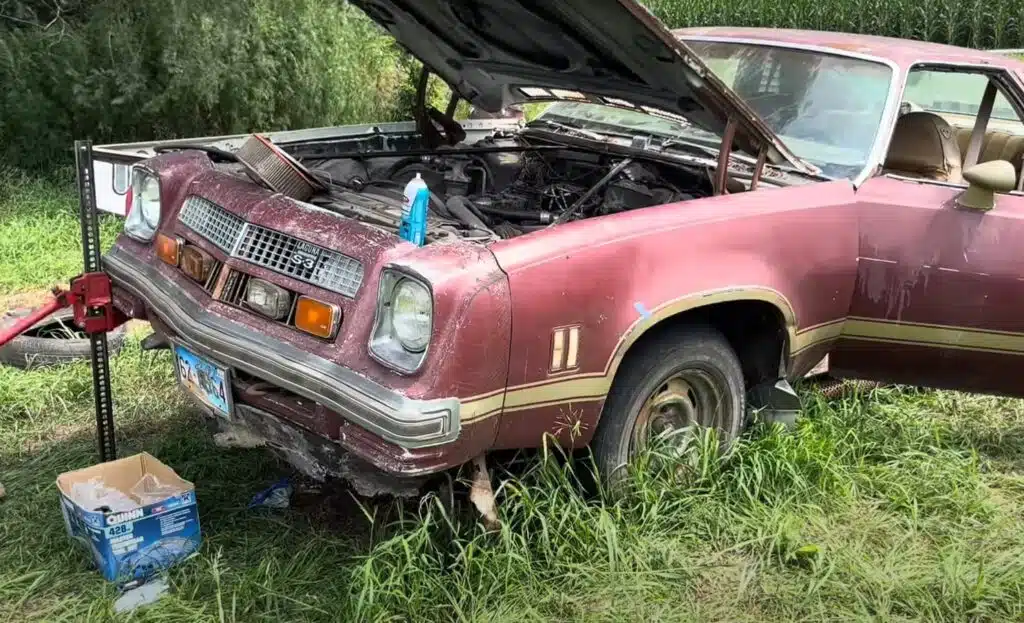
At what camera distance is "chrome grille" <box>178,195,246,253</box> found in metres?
2.93

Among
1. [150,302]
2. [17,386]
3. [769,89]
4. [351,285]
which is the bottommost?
[17,386]

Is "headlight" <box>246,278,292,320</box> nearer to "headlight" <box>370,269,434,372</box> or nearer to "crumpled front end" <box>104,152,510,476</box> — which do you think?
"crumpled front end" <box>104,152,510,476</box>

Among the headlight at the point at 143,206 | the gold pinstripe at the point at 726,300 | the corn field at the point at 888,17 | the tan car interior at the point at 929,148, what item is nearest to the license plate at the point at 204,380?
the headlight at the point at 143,206

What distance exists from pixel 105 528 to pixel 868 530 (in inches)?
96.8

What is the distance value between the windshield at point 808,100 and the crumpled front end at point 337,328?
1.58 metres

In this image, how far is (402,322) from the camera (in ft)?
8.04

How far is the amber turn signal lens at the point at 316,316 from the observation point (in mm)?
2541

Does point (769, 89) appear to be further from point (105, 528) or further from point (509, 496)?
point (105, 528)

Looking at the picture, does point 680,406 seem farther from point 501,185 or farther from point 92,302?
point 92,302

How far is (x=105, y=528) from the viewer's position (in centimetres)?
269

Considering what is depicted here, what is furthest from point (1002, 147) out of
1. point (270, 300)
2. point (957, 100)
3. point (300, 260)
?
point (270, 300)

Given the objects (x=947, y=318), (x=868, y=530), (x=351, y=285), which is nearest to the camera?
(x=351, y=285)

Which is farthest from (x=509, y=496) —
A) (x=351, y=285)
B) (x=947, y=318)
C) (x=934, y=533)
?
(x=947, y=318)

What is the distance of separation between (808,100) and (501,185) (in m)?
1.35
